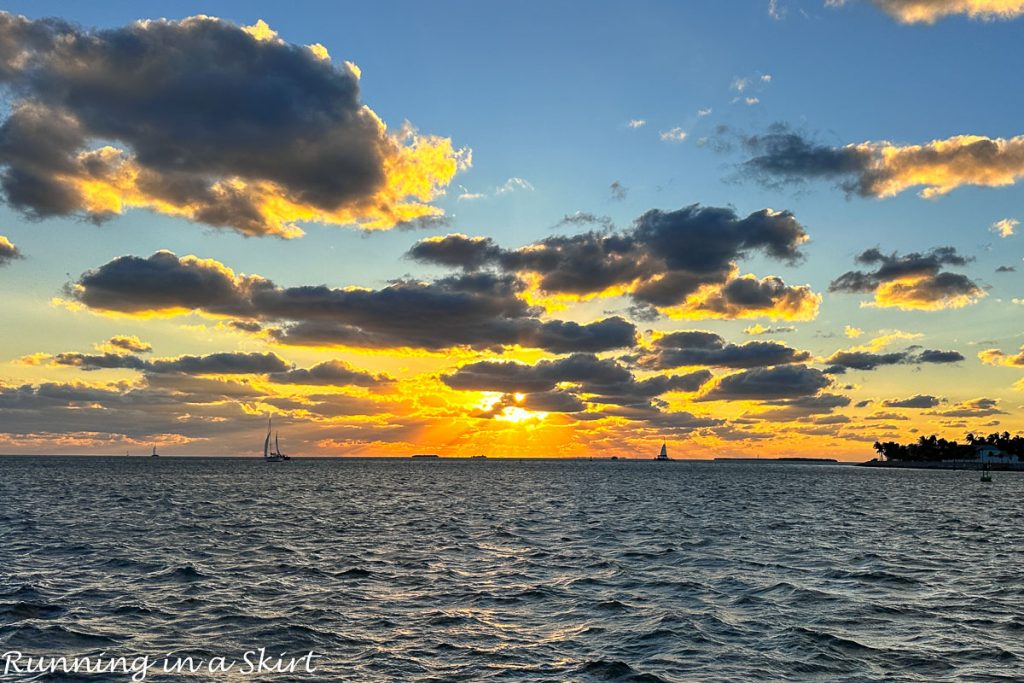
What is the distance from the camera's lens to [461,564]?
4634 centimetres

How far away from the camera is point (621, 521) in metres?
79.5

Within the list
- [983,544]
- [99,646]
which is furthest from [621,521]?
[99,646]

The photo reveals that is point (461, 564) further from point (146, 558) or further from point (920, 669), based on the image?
point (920, 669)

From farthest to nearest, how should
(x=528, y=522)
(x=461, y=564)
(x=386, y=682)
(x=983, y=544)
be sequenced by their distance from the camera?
(x=528, y=522) < (x=983, y=544) < (x=461, y=564) < (x=386, y=682)

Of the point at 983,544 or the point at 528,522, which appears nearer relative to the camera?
the point at 983,544

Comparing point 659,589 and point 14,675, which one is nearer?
point 14,675

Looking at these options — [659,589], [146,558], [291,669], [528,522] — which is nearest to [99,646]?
[291,669]

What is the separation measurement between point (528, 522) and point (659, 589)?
1567 inches

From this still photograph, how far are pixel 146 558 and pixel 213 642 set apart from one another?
2316 cm

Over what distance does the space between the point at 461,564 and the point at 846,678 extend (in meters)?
26.4

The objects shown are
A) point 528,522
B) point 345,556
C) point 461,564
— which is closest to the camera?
point 461,564

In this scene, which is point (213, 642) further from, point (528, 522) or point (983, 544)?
point (983, 544)

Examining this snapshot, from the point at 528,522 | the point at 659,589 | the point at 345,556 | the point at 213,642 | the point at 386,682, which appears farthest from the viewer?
the point at 528,522

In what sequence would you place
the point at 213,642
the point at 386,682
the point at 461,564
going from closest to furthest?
the point at 386,682
the point at 213,642
the point at 461,564
